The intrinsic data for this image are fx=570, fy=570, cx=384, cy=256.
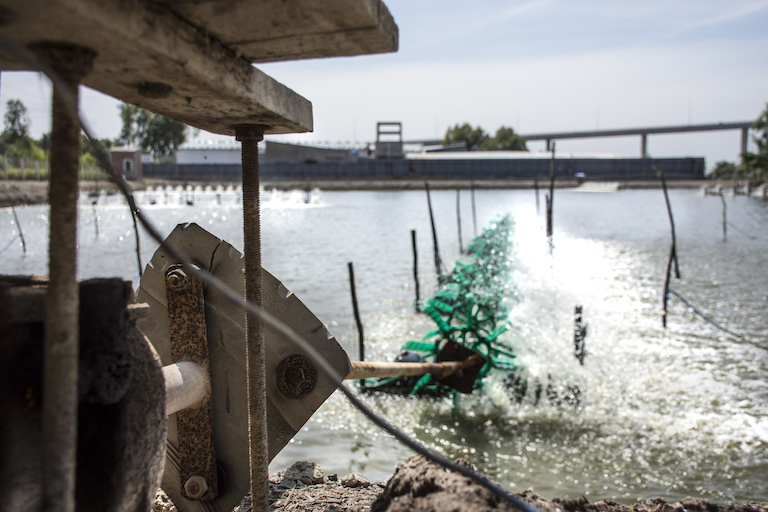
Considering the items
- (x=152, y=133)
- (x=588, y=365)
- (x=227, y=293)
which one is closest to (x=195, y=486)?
(x=227, y=293)

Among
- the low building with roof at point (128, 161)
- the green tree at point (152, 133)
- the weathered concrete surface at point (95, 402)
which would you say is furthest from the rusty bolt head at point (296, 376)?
the green tree at point (152, 133)

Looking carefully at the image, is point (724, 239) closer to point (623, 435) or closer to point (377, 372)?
point (623, 435)

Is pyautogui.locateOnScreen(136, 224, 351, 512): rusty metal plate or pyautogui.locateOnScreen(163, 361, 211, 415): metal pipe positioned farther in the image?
pyautogui.locateOnScreen(136, 224, 351, 512): rusty metal plate

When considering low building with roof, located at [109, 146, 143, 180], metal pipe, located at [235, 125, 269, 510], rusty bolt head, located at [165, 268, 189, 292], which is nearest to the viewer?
metal pipe, located at [235, 125, 269, 510]

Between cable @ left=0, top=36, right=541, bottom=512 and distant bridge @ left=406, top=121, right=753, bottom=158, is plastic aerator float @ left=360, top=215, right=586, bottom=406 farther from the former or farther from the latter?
distant bridge @ left=406, top=121, right=753, bottom=158

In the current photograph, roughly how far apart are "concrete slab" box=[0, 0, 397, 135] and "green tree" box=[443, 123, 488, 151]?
342 feet

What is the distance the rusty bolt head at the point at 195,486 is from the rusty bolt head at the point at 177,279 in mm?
867

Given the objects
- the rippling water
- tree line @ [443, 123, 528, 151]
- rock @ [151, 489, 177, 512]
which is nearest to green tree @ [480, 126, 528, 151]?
tree line @ [443, 123, 528, 151]

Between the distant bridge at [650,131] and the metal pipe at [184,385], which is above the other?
the distant bridge at [650,131]

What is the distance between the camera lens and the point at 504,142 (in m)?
102

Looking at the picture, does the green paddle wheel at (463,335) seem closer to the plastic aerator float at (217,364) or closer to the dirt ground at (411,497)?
the dirt ground at (411,497)

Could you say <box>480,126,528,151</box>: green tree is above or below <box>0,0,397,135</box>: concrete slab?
above

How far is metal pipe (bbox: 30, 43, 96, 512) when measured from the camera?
4.51 ft

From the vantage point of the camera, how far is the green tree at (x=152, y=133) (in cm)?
8969
